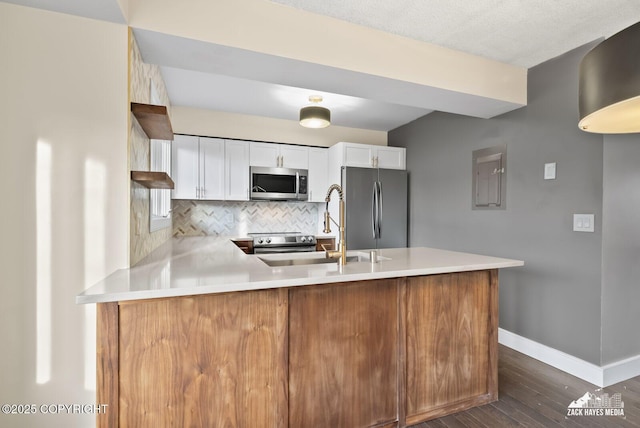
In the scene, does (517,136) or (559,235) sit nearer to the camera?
(559,235)

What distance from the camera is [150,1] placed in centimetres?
163

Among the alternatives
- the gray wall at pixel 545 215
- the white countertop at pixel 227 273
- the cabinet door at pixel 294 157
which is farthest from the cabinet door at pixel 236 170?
the gray wall at pixel 545 215

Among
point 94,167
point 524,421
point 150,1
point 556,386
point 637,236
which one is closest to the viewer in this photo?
point 94,167

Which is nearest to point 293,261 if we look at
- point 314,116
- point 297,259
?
point 297,259

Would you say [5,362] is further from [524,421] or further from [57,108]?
[524,421]

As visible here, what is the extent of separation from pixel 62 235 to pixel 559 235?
10.9ft

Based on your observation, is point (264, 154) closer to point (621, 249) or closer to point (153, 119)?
point (153, 119)

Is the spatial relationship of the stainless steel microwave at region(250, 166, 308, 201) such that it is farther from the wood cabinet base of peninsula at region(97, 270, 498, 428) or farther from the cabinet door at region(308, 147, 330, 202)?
the wood cabinet base of peninsula at region(97, 270, 498, 428)

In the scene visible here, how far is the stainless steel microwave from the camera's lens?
161 inches

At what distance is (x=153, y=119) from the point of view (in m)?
1.81

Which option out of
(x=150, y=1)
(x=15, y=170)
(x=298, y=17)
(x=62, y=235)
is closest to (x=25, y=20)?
(x=150, y=1)

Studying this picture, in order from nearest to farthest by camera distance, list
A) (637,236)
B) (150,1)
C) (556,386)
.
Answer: (150,1)
(556,386)
(637,236)

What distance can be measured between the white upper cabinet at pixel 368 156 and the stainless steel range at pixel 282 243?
43.4 inches

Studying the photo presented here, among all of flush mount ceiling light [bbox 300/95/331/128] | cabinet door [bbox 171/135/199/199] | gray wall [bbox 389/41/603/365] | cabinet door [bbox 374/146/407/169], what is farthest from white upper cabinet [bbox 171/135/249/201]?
gray wall [bbox 389/41/603/365]
